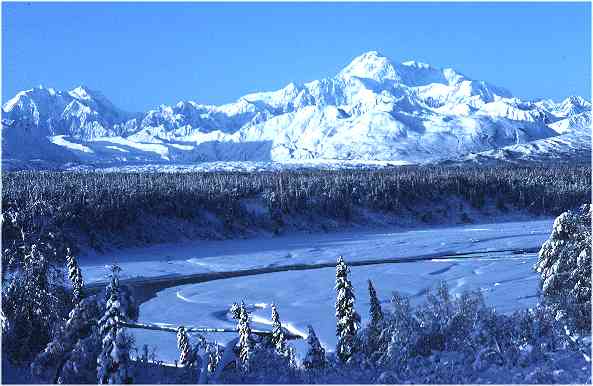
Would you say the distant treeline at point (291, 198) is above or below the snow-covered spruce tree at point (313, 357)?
above

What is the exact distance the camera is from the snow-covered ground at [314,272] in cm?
4612

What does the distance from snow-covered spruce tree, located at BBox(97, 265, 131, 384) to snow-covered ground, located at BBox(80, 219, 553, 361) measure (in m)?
17.5

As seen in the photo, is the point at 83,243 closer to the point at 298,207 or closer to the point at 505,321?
the point at 298,207

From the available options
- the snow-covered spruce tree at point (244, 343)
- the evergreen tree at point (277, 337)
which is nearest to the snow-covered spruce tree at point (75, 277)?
the snow-covered spruce tree at point (244, 343)

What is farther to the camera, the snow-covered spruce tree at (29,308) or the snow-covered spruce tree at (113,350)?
the snow-covered spruce tree at (29,308)

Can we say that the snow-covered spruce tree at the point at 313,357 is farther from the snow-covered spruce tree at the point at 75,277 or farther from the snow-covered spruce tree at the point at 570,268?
the snow-covered spruce tree at the point at 75,277

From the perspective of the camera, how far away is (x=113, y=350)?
17016 mm

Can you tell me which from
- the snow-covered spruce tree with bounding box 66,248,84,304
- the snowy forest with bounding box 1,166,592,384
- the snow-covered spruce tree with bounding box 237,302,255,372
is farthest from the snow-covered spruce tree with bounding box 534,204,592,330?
the snow-covered spruce tree with bounding box 66,248,84,304

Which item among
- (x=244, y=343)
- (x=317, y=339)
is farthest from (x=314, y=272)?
(x=317, y=339)

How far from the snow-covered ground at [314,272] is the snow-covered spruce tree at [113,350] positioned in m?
17.5

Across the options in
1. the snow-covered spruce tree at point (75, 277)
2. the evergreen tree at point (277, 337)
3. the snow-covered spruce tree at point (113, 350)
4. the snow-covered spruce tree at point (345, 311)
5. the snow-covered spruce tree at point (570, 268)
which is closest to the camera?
the snow-covered spruce tree at point (113, 350)

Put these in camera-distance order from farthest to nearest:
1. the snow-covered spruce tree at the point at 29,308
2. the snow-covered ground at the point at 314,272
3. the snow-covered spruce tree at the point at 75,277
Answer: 1. the snow-covered ground at the point at 314,272
2. the snow-covered spruce tree at the point at 75,277
3. the snow-covered spruce tree at the point at 29,308

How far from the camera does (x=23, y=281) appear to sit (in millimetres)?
21797

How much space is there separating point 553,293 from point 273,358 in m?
10.9
